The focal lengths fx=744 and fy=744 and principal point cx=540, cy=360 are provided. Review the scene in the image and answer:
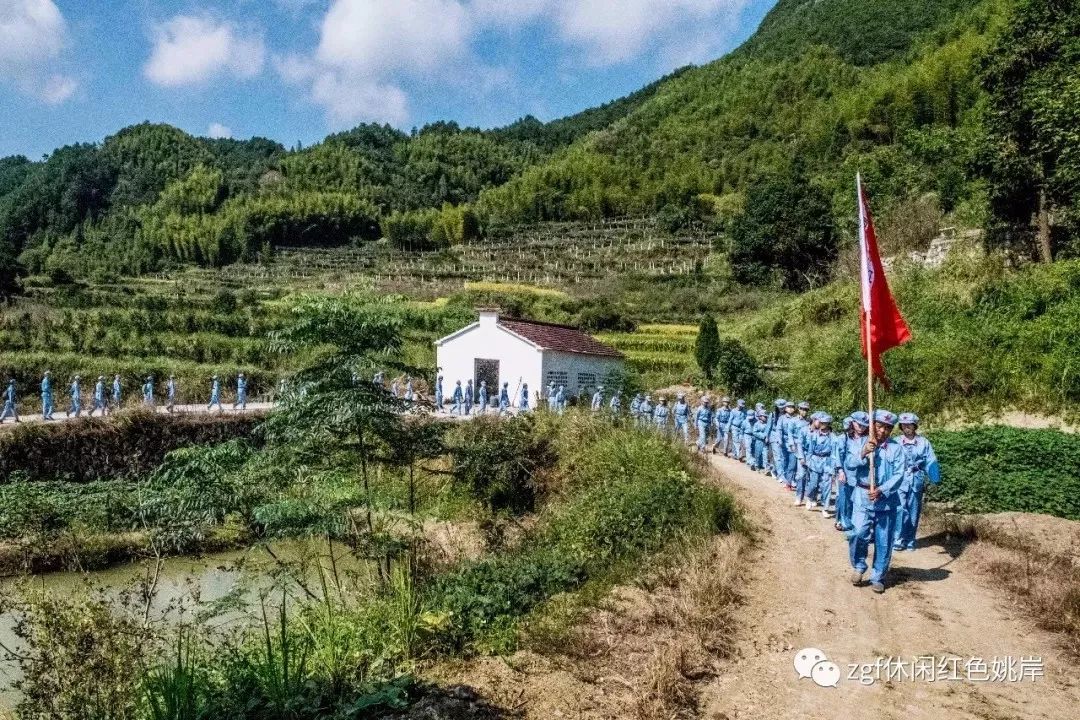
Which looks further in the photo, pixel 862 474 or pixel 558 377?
pixel 558 377

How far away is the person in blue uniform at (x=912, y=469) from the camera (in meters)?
8.22

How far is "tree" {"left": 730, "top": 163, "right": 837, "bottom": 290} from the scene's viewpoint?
41.6m

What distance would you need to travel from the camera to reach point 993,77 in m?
20.5

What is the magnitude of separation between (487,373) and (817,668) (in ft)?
69.9

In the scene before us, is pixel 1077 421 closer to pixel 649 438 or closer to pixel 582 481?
pixel 649 438

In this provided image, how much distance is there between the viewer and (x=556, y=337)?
87.1 ft

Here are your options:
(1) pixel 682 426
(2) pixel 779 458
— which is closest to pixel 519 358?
(1) pixel 682 426

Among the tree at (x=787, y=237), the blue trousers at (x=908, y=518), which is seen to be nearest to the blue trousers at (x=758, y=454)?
the blue trousers at (x=908, y=518)

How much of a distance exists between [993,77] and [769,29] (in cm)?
14031

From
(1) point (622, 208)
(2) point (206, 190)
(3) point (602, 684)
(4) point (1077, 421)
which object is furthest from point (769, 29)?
(3) point (602, 684)

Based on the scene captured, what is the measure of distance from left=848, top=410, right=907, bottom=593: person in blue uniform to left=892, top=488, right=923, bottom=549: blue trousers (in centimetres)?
80

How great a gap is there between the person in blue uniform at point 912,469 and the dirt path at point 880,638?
19.6 inches

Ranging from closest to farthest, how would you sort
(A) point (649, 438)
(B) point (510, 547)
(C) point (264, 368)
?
1. (B) point (510, 547)
2. (A) point (649, 438)
3. (C) point (264, 368)

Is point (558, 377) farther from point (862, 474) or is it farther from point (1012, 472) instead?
point (862, 474)
